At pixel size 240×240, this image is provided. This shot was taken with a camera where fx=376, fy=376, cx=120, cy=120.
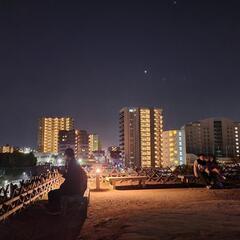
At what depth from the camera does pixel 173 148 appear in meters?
148

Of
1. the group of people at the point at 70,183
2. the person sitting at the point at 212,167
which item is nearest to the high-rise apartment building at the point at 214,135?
the person sitting at the point at 212,167

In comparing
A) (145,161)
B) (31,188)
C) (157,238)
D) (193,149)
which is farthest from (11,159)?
(157,238)

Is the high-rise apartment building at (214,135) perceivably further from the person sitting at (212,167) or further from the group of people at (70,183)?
the group of people at (70,183)

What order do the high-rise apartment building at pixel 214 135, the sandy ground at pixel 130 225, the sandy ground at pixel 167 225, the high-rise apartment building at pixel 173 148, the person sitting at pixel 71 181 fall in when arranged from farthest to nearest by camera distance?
1. the high-rise apartment building at pixel 214 135
2. the high-rise apartment building at pixel 173 148
3. the person sitting at pixel 71 181
4. the sandy ground at pixel 130 225
5. the sandy ground at pixel 167 225

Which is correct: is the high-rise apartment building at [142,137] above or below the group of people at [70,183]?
above

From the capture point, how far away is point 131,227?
314 inches

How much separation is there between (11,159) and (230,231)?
112775mm

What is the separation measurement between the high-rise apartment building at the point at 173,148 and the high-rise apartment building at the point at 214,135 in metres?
21.8

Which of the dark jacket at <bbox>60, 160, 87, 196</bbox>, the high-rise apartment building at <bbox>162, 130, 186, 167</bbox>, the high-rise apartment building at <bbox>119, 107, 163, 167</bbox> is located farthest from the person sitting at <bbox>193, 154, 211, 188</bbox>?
the high-rise apartment building at <bbox>162, 130, 186, 167</bbox>

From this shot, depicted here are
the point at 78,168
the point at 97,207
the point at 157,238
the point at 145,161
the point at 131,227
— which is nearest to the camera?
the point at 157,238

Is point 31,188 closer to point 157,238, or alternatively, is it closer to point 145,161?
point 157,238

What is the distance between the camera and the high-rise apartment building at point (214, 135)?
172m

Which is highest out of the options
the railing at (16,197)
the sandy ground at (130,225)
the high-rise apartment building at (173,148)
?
the high-rise apartment building at (173,148)

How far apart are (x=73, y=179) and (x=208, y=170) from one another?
386 inches
